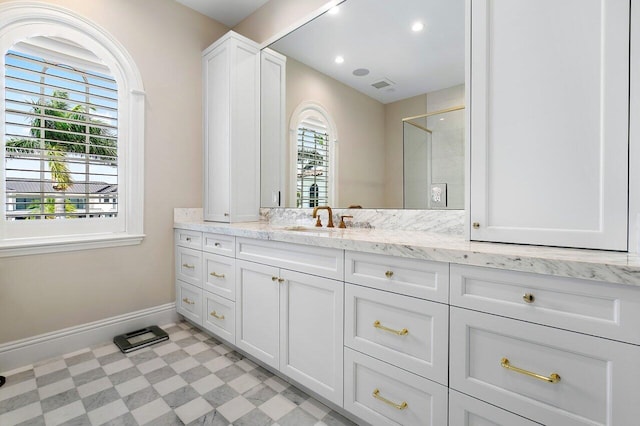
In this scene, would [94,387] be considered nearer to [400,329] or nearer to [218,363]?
[218,363]

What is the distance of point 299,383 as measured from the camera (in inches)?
66.7

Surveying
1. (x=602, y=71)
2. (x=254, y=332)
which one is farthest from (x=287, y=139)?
(x=602, y=71)

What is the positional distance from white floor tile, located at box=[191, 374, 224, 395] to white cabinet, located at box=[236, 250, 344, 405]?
0.24 m

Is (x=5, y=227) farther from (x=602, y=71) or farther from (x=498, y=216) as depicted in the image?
(x=602, y=71)

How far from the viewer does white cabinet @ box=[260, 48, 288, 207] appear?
8.79 feet

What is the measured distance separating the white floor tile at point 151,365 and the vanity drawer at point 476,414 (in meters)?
1.81

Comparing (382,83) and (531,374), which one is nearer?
(531,374)

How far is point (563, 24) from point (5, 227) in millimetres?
3214

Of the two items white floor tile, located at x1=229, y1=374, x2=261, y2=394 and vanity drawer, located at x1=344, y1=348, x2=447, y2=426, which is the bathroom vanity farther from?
white floor tile, located at x1=229, y1=374, x2=261, y2=394

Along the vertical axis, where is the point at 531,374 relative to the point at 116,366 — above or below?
above

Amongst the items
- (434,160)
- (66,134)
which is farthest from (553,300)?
(66,134)

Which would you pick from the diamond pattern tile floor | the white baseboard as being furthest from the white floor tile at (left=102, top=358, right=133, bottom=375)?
the white baseboard

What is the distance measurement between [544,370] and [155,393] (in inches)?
74.9

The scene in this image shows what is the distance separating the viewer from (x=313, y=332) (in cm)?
158
